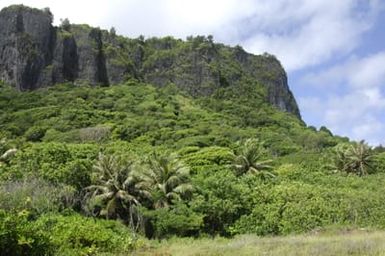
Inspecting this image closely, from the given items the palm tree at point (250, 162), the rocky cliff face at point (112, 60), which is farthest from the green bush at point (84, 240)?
the rocky cliff face at point (112, 60)

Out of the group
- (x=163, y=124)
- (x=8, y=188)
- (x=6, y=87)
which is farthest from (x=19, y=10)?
(x=8, y=188)

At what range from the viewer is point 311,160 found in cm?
8431

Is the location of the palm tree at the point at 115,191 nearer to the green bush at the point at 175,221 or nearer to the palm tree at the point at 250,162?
the green bush at the point at 175,221

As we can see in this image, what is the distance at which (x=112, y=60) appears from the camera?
156m

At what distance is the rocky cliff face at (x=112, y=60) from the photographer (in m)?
139

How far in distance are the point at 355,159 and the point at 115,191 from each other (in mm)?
34342

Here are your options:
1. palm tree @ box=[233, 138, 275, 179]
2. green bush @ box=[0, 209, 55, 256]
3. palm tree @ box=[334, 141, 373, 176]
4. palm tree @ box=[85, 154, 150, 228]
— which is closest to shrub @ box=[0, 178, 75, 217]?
palm tree @ box=[85, 154, 150, 228]

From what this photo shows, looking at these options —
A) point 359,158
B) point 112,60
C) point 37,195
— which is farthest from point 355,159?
point 112,60

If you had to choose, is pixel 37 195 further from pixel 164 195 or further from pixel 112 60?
pixel 112 60

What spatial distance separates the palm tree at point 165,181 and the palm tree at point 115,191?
1.06m

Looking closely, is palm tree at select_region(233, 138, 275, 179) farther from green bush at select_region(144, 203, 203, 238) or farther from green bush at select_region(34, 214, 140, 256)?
Result: green bush at select_region(34, 214, 140, 256)

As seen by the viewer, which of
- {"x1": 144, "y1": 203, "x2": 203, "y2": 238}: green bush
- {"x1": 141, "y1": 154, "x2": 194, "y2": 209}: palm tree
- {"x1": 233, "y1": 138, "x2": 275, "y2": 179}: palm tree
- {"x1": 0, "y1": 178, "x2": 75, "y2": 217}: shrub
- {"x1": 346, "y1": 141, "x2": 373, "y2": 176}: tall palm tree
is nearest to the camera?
{"x1": 0, "y1": 178, "x2": 75, "y2": 217}: shrub

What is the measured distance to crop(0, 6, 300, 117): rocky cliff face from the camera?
13925cm

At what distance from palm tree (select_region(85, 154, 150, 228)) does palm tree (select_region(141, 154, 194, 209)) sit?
1.06m
